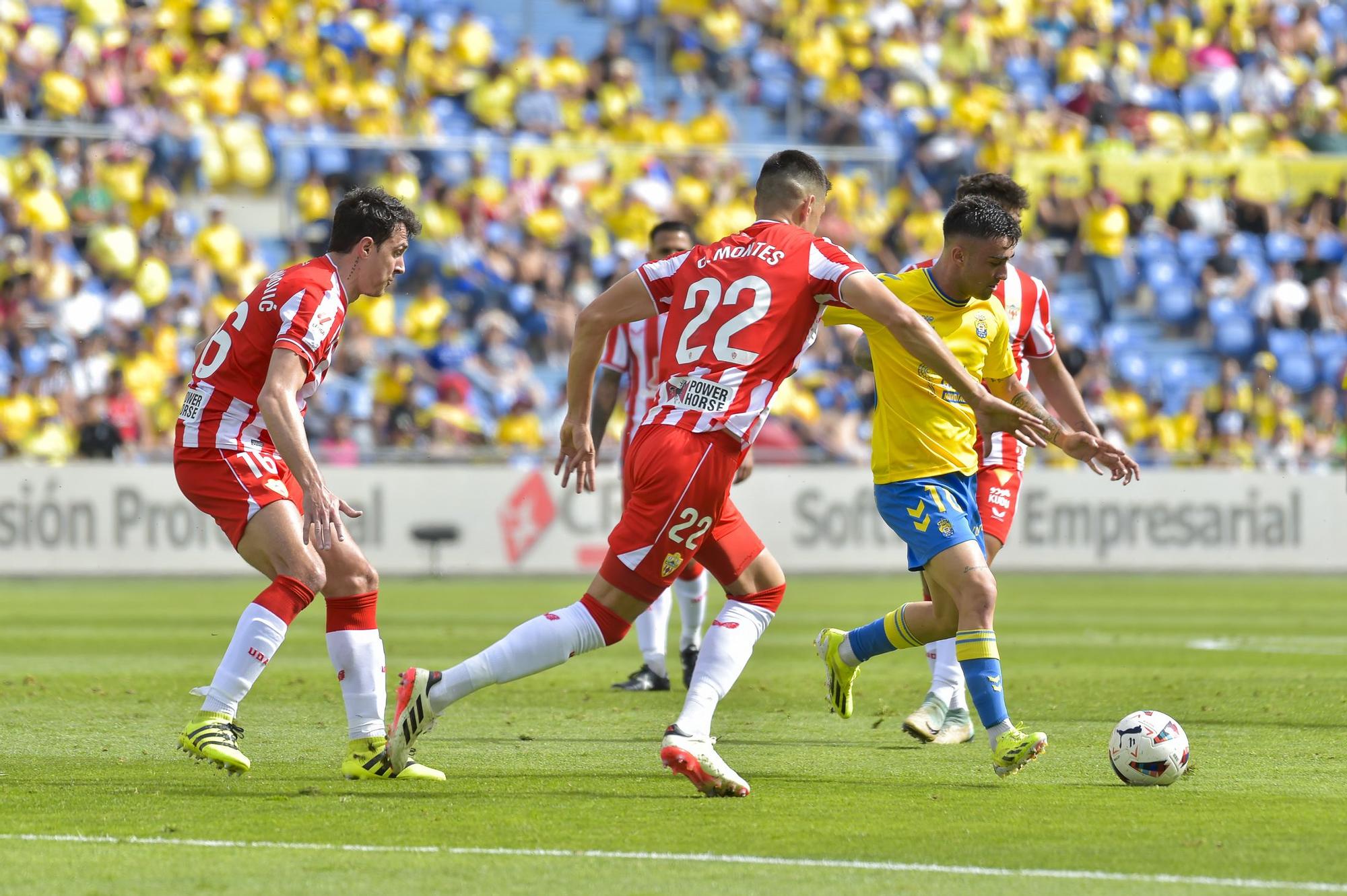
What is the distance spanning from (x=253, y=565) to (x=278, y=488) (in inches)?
12.9

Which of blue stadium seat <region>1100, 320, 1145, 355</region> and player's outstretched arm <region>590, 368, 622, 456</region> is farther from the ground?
blue stadium seat <region>1100, 320, 1145, 355</region>

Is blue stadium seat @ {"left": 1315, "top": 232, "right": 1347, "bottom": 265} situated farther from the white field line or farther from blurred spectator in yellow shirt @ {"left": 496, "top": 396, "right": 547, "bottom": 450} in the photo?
the white field line

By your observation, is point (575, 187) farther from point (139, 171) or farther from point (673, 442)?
point (673, 442)

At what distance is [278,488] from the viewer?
7.39 metres

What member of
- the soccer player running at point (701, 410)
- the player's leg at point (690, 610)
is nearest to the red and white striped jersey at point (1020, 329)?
the soccer player running at point (701, 410)

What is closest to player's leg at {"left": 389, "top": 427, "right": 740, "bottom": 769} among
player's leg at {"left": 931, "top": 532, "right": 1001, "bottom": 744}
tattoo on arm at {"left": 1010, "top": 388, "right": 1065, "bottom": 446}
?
tattoo on arm at {"left": 1010, "top": 388, "right": 1065, "bottom": 446}

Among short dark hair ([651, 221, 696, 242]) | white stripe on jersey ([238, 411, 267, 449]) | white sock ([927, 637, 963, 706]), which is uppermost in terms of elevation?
short dark hair ([651, 221, 696, 242])

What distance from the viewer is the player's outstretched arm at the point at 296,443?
6.71m

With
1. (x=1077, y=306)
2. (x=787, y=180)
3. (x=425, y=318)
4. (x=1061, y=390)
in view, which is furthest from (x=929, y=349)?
(x=1077, y=306)

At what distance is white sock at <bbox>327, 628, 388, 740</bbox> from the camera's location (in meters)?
7.37

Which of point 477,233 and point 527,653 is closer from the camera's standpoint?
point 527,653

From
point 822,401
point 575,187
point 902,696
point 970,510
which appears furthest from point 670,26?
point 970,510

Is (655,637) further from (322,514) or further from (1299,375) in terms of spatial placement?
(1299,375)

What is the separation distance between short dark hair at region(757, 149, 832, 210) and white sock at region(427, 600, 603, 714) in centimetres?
171
